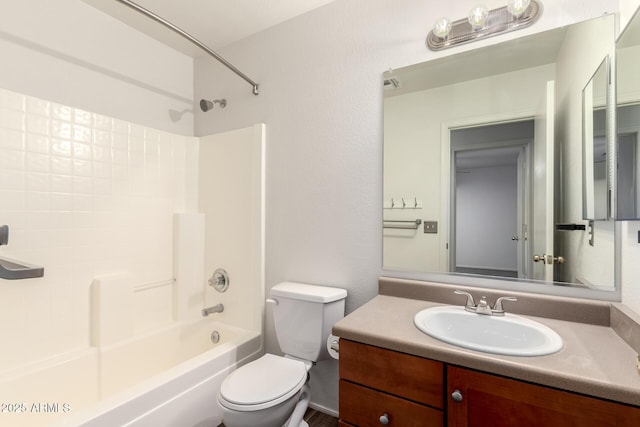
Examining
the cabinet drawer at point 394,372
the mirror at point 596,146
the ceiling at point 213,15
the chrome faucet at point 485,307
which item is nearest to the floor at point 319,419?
the cabinet drawer at point 394,372

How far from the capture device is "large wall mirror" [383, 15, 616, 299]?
4.06ft

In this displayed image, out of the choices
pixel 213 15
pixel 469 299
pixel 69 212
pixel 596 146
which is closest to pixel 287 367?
pixel 469 299

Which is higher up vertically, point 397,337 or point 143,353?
point 397,337

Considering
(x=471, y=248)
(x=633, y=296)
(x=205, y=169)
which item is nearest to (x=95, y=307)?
(x=205, y=169)

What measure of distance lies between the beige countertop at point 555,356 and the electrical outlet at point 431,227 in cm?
48

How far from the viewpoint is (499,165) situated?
54.9 inches

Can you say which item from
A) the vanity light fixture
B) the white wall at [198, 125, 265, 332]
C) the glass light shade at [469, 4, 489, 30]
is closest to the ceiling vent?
the vanity light fixture

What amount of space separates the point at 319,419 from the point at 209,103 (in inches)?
84.3

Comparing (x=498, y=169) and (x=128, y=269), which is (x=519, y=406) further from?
(x=128, y=269)

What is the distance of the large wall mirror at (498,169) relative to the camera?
124 centimetres

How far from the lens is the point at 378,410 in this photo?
1058mm

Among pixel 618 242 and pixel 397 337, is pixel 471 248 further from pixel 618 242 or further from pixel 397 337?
pixel 397 337

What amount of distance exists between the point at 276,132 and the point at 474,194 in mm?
1239

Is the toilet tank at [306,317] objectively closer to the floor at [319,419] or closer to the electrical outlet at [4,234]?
the floor at [319,419]
